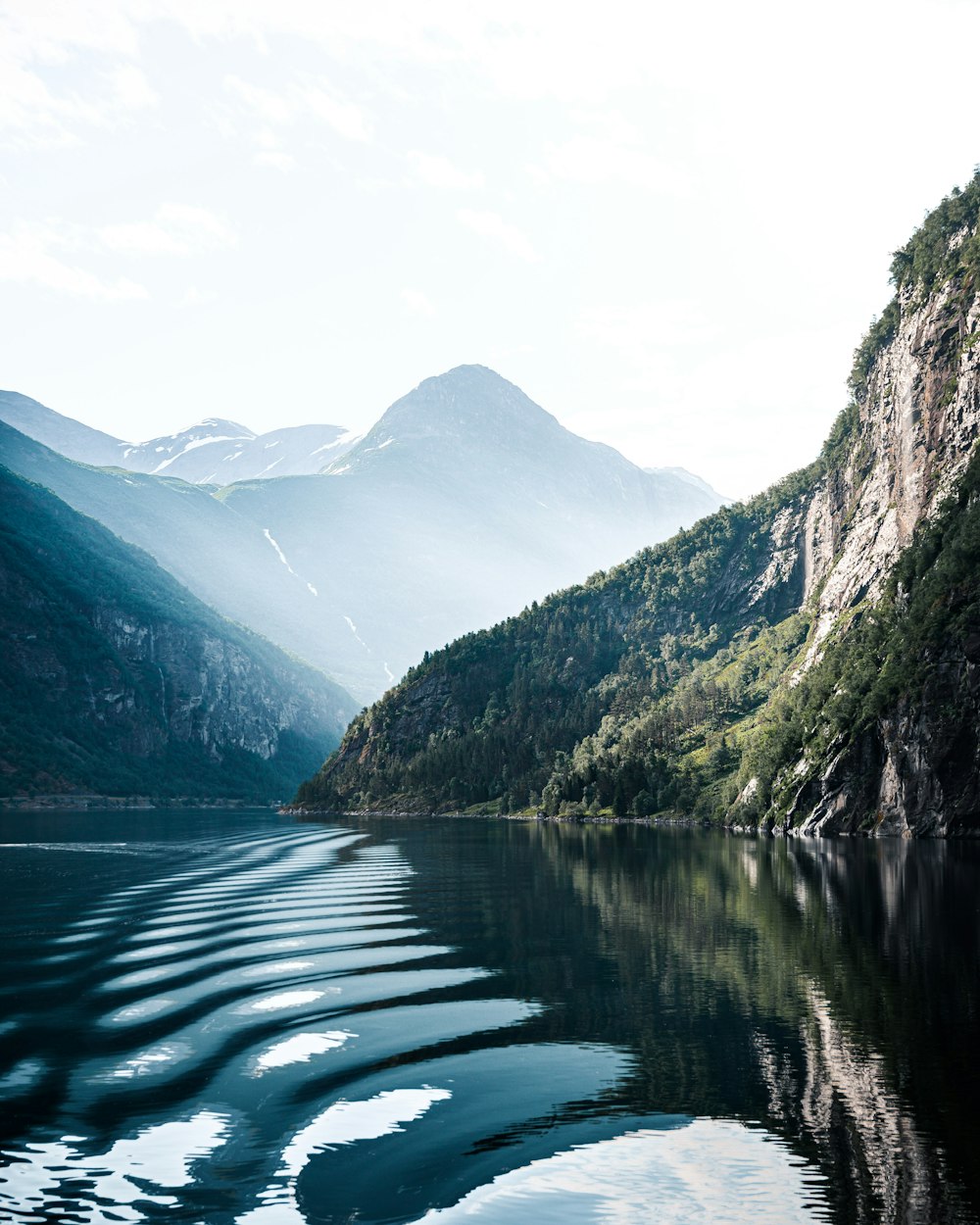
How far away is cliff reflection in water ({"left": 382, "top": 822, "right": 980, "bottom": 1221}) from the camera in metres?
28.5

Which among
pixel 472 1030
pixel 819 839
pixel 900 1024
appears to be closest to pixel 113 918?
pixel 472 1030

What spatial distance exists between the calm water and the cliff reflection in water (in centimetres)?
16

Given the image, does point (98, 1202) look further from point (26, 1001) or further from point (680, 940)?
point (680, 940)

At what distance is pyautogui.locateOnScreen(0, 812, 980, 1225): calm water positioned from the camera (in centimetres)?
2595

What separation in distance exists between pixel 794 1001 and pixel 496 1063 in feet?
48.9

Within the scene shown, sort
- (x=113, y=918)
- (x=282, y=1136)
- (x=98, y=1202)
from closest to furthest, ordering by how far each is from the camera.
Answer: (x=98, y=1202), (x=282, y=1136), (x=113, y=918)

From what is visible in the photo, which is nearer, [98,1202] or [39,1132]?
[98,1202]

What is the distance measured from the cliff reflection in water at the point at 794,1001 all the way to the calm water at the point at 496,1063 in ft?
0.53

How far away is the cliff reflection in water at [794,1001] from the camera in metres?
28.5

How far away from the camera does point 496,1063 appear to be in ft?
125

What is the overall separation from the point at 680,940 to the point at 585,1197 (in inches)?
1546

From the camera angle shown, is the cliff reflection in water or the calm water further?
the cliff reflection in water

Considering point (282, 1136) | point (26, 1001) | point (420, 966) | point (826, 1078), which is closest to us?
point (282, 1136)

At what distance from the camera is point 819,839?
7298 inches
